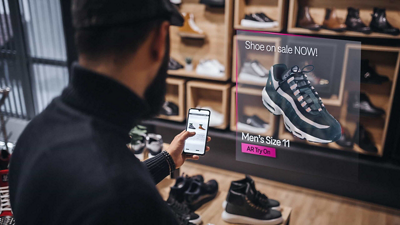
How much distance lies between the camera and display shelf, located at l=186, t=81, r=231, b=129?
2.82 m

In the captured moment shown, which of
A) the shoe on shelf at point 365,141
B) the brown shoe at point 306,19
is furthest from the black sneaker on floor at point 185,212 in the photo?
the brown shoe at point 306,19

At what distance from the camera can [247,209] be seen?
72.1 inches

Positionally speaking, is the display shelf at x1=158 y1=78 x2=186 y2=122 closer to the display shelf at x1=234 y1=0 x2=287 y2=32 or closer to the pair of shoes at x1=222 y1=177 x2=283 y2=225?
the display shelf at x1=234 y1=0 x2=287 y2=32

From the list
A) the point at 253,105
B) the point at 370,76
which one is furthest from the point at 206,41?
the point at 253,105

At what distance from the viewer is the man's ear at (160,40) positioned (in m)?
0.62

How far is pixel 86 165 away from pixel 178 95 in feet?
8.63

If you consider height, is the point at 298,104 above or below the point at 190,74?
above

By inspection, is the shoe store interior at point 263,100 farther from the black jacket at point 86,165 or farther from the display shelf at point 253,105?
the black jacket at point 86,165

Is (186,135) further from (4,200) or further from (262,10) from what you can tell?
(262,10)

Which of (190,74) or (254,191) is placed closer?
(254,191)

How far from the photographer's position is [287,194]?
2596mm

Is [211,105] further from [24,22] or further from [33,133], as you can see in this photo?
[33,133]

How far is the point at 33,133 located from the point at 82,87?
13cm

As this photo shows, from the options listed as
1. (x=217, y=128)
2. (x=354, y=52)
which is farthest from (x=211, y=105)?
(x=354, y=52)
